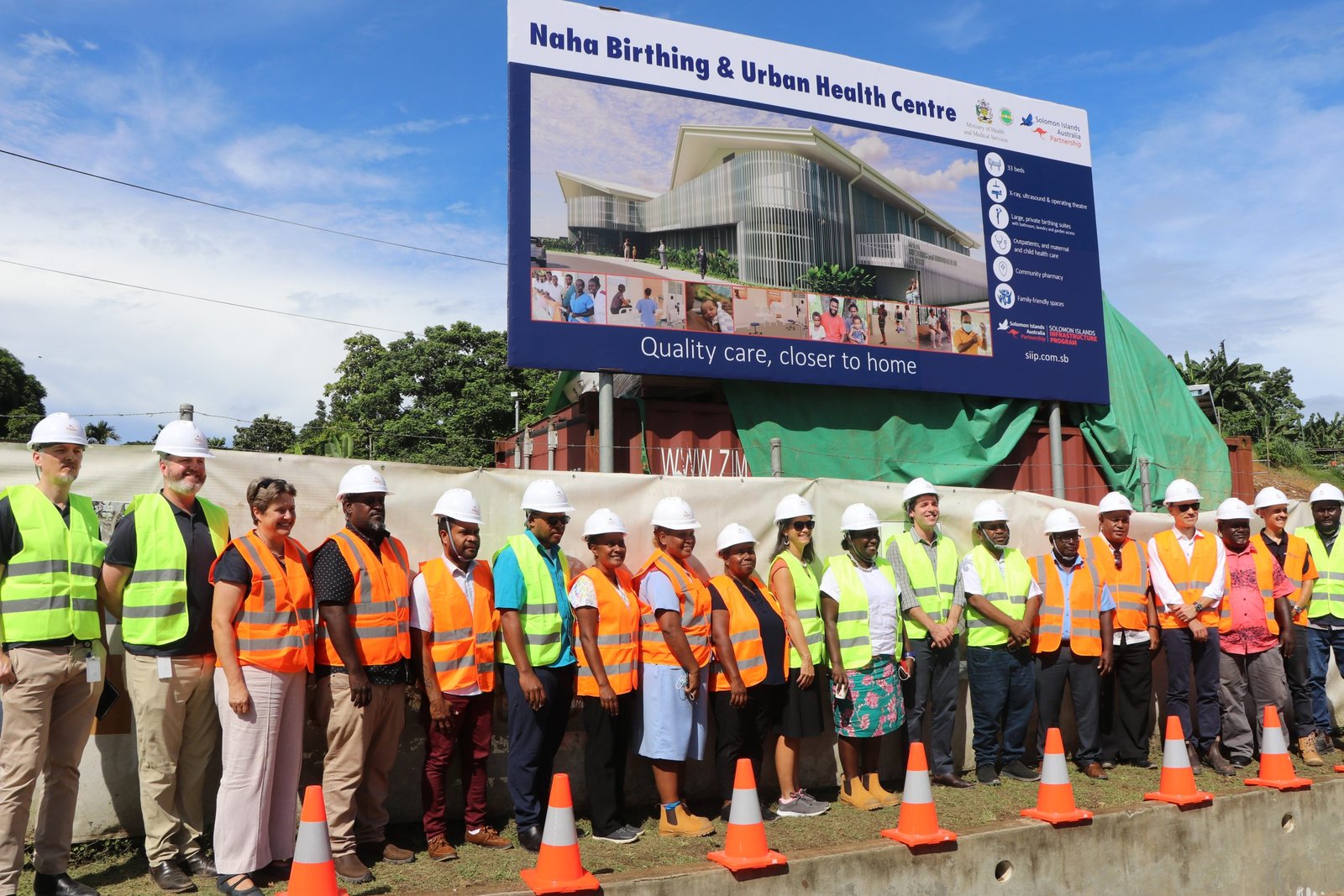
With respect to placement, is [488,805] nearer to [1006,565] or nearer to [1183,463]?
[1006,565]

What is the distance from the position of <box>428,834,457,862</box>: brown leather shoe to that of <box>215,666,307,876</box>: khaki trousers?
2.13ft

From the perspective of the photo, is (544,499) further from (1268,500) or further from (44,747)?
(1268,500)

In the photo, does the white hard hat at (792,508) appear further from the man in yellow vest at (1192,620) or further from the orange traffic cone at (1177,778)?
the man in yellow vest at (1192,620)

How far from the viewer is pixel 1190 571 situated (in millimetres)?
7320

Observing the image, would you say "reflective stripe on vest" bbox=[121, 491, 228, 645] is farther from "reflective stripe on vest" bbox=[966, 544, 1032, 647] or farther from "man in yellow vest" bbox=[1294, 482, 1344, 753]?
"man in yellow vest" bbox=[1294, 482, 1344, 753]

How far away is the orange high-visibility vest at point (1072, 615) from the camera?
268 inches

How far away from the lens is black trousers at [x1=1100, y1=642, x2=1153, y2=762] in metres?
7.08

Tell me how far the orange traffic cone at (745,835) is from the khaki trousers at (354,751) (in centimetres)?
165

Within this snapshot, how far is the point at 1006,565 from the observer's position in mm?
6742

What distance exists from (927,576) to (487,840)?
3.16 m

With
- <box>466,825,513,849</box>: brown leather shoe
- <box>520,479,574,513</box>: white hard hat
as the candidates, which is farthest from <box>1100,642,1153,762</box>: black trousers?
<box>466,825,513,849</box>: brown leather shoe

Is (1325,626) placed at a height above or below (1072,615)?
below

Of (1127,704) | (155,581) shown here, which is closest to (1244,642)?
(1127,704)

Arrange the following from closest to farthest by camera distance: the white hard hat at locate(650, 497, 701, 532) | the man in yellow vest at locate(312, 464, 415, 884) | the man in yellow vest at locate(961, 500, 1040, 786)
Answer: the man in yellow vest at locate(312, 464, 415, 884), the white hard hat at locate(650, 497, 701, 532), the man in yellow vest at locate(961, 500, 1040, 786)
